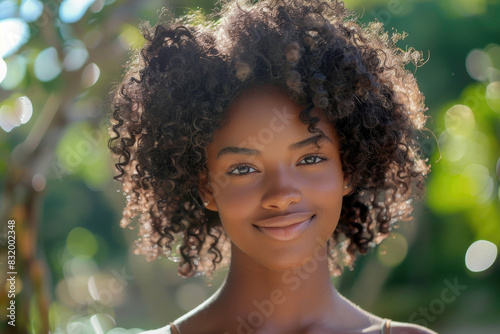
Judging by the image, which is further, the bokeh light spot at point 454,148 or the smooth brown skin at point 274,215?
the bokeh light spot at point 454,148

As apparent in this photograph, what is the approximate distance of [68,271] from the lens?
4770 millimetres

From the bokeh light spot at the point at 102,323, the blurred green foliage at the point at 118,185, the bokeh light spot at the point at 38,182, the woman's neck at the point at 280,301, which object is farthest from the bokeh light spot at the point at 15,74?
the woman's neck at the point at 280,301

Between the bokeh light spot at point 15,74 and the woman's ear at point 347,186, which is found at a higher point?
the bokeh light spot at point 15,74

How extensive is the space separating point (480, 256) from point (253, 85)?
275 cm

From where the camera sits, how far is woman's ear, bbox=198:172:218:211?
2.25m

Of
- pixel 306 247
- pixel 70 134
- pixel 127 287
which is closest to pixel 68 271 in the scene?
pixel 127 287

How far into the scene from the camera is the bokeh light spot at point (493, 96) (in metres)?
3.70

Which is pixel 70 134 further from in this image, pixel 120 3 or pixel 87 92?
pixel 120 3

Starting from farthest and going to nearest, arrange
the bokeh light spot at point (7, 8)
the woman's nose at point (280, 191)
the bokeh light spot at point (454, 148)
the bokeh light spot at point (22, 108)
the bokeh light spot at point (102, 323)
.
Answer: the bokeh light spot at point (454, 148) < the bokeh light spot at point (102, 323) < the bokeh light spot at point (22, 108) < the bokeh light spot at point (7, 8) < the woman's nose at point (280, 191)

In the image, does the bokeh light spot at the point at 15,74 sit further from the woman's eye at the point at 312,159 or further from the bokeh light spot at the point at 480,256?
the bokeh light spot at the point at 480,256

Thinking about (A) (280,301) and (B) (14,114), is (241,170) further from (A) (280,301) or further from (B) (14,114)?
(B) (14,114)

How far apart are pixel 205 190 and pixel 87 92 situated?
120 cm

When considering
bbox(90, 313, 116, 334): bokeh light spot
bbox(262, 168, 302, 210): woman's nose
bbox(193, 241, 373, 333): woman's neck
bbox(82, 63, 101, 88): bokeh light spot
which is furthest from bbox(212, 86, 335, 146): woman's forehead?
bbox(90, 313, 116, 334): bokeh light spot

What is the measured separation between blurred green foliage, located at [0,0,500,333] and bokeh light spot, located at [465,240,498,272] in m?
0.16
